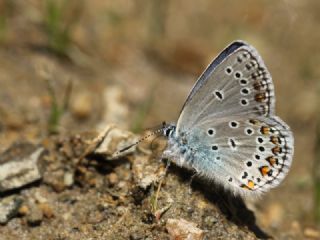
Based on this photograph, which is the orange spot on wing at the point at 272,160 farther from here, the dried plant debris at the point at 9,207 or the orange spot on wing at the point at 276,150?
the dried plant debris at the point at 9,207

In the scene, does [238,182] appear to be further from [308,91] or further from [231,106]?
[308,91]

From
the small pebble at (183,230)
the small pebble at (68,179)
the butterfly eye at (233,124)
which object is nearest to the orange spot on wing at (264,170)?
the butterfly eye at (233,124)

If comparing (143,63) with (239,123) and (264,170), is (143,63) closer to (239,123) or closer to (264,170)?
(239,123)

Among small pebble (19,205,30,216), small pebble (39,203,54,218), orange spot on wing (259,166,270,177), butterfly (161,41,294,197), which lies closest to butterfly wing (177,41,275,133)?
butterfly (161,41,294,197)

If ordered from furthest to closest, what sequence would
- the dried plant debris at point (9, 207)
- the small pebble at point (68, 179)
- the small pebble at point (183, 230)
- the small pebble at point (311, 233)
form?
1. the small pebble at point (311, 233)
2. the small pebble at point (68, 179)
3. the dried plant debris at point (9, 207)
4. the small pebble at point (183, 230)

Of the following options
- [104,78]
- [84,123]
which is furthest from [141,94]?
[84,123]

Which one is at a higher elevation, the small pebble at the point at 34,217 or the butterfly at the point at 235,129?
the butterfly at the point at 235,129

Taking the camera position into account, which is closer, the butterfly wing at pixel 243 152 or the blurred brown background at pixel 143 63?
the butterfly wing at pixel 243 152

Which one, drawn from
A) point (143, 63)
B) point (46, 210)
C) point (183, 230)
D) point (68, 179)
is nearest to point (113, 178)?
point (68, 179)

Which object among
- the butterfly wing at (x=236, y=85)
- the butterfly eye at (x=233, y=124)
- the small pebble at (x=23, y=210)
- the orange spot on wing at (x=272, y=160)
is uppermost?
the butterfly wing at (x=236, y=85)
